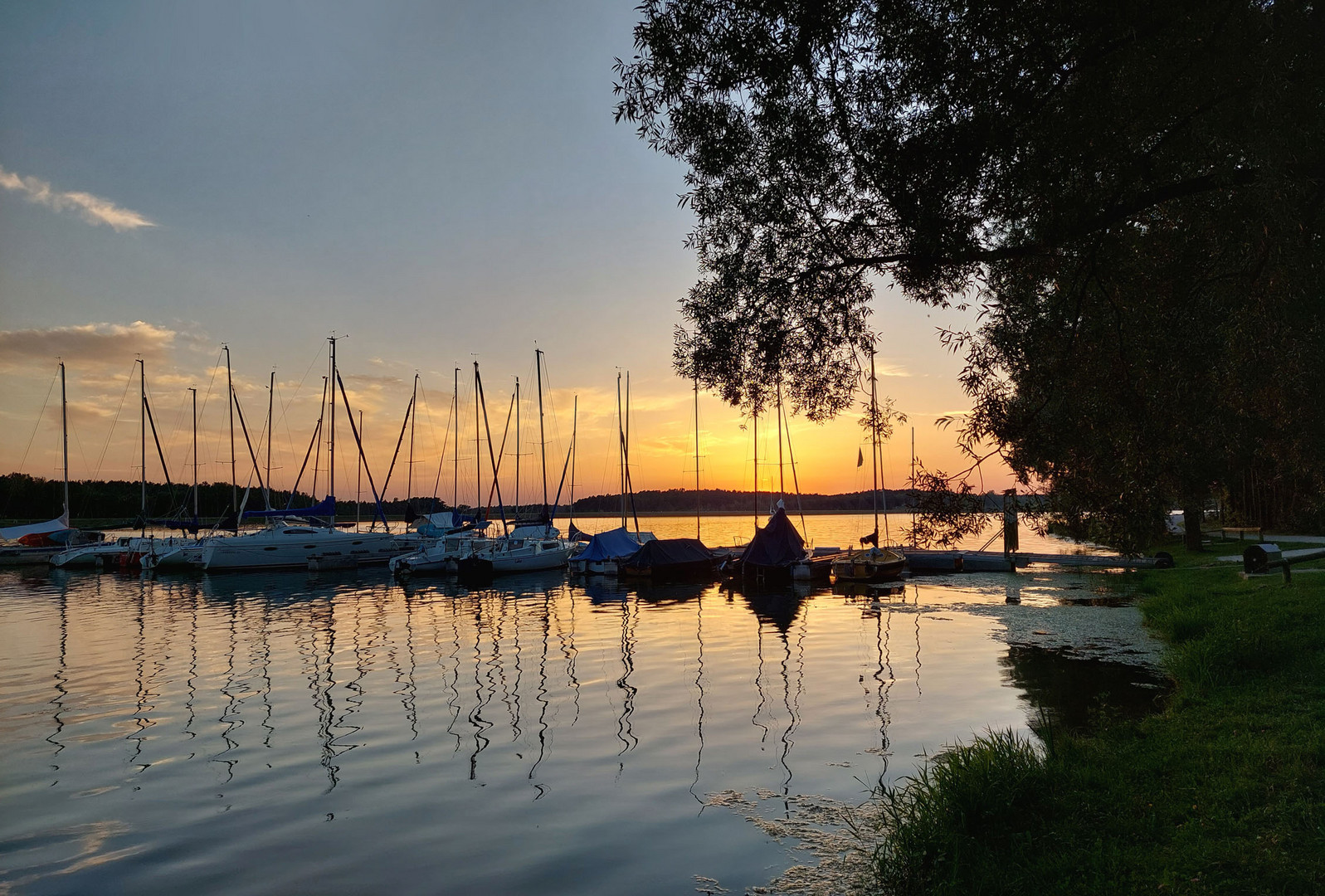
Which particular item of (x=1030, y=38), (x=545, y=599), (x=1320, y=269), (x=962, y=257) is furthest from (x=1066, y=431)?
(x=545, y=599)

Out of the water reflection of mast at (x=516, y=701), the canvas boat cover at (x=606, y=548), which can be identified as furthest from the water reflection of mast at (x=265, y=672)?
the canvas boat cover at (x=606, y=548)

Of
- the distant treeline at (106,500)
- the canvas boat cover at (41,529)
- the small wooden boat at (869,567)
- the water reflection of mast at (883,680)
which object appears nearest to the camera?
the water reflection of mast at (883,680)

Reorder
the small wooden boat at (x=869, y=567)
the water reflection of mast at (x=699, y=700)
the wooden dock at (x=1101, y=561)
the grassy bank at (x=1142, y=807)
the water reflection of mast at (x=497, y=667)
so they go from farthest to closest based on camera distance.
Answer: the small wooden boat at (x=869, y=567), the wooden dock at (x=1101, y=561), the water reflection of mast at (x=497, y=667), the water reflection of mast at (x=699, y=700), the grassy bank at (x=1142, y=807)

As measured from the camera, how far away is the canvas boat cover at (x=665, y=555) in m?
52.2

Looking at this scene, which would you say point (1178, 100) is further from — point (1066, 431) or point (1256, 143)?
point (1066, 431)

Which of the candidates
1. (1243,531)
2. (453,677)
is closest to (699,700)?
(453,677)

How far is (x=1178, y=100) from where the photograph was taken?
33.4 feet

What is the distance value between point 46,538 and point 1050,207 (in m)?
93.9

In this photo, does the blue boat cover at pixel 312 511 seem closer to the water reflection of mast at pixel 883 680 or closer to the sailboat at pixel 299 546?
the sailboat at pixel 299 546

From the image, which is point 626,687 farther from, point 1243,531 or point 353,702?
point 1243,531

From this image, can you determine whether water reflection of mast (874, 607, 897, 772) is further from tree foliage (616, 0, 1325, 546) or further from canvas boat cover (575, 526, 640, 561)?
canvas boat cover (575, 526, 640, 561)

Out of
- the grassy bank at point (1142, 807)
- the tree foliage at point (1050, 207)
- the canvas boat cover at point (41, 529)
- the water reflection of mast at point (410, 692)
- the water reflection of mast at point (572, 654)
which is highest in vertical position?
the tree foliage at point (1050, 207)

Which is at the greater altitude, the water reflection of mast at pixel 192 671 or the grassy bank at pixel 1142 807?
the grassy bank at pixel 1142 807

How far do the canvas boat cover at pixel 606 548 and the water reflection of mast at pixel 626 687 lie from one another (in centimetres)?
1739
